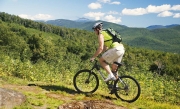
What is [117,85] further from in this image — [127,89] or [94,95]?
[94,95]

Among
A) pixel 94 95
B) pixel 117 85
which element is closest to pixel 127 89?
pixel 117 85

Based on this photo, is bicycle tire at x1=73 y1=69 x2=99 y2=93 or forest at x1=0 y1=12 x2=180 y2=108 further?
forest at x1=0 y1=12 x2=180 y2=108

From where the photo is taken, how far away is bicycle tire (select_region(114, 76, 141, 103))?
373 inches

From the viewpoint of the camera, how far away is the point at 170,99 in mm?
11617

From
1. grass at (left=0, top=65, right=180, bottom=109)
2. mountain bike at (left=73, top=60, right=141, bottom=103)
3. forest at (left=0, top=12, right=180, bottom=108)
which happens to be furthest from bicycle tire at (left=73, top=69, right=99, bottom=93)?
forest at (left=0, top=12, right=180, bottom=108)

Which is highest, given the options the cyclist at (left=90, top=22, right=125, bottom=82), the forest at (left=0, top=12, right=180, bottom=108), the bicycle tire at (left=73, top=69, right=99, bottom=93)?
the cyclist at (left=90, top=22, right=125, bottom=82)

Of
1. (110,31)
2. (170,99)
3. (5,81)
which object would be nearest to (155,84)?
(170,99)

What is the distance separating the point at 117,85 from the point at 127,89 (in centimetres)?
49

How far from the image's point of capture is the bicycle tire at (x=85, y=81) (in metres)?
10.6

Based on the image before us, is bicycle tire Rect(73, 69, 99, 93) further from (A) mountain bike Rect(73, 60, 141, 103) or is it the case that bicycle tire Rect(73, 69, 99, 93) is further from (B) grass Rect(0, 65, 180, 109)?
(B) grass Rect(0, 65, 180, 109)

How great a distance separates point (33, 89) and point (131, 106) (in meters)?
4.23

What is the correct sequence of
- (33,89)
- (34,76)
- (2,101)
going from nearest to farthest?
(2,101), (33,89), (34,76)

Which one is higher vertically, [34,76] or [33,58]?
[34,76]

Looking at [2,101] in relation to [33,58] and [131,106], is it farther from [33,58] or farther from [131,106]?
[33,58]
